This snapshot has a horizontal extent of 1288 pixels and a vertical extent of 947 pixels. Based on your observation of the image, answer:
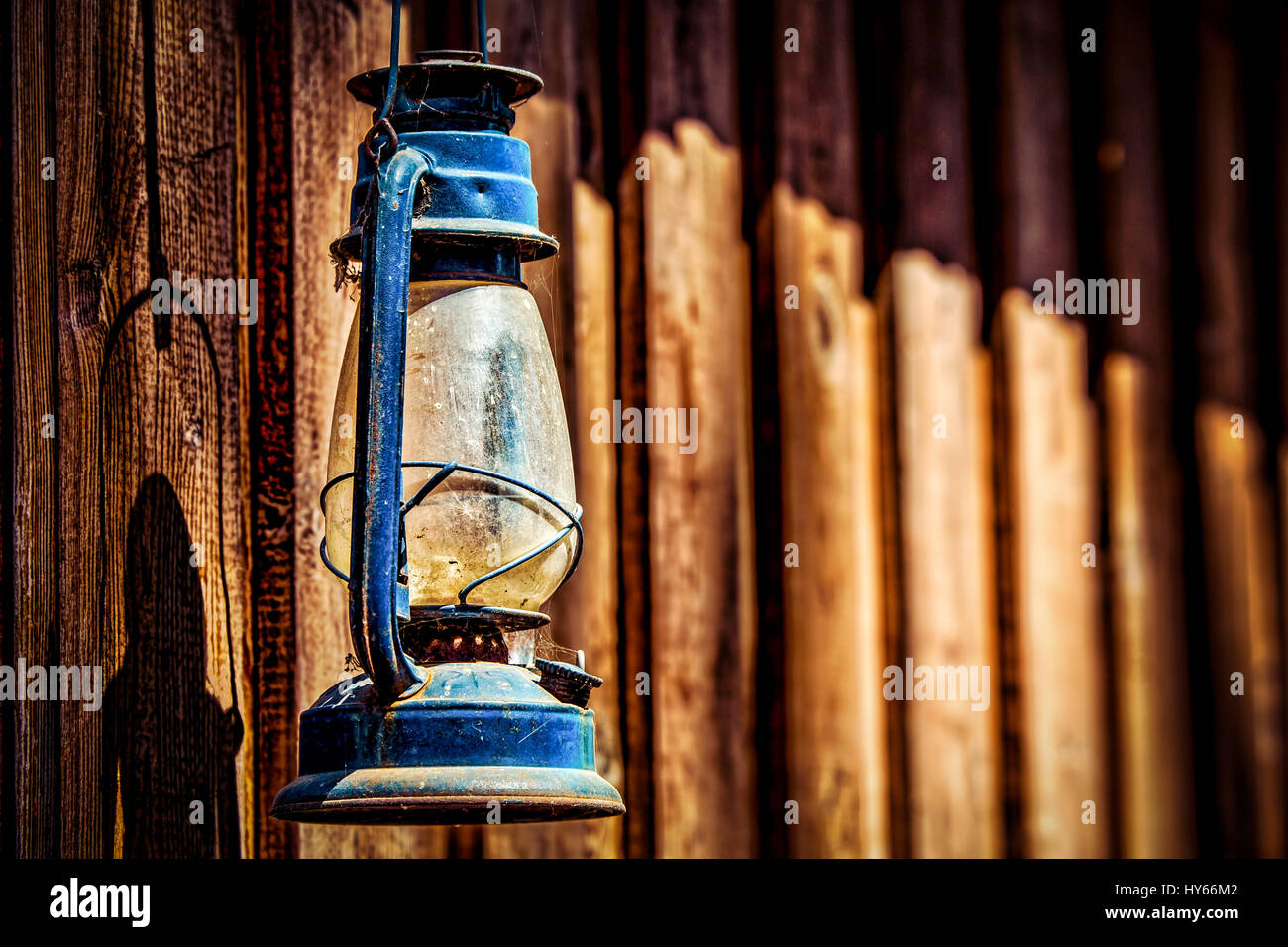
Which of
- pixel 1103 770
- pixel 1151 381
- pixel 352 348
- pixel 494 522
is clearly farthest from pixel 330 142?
pixel 1103 770

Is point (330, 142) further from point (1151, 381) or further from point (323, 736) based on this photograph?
point (1151, 381)

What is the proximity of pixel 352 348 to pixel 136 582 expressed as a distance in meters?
0.72

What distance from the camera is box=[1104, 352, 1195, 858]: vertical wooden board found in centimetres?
362

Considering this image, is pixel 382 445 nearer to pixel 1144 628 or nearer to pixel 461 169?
pixel 461 169

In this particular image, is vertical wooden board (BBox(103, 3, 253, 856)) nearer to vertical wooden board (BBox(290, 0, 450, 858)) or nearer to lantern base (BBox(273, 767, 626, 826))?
vertical wooden board (BBox(290, 0, 450, 858))

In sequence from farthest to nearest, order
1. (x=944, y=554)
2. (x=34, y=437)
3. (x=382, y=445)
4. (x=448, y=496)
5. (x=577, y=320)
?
(x=944, y=554)
(x=577, y=320)
(x=34, y=437)
(x=448, y=496)
(x=382, y=445)

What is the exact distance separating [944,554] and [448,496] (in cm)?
155

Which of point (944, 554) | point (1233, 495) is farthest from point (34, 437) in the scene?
point (1233, 495)

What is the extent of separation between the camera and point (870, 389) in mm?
3629

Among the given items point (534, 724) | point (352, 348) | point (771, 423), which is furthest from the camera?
point (771, 423)

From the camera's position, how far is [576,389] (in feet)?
11.4

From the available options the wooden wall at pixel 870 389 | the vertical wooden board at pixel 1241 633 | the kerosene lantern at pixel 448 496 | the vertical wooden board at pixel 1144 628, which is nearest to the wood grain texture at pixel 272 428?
the wooden wall at pixel 870 389

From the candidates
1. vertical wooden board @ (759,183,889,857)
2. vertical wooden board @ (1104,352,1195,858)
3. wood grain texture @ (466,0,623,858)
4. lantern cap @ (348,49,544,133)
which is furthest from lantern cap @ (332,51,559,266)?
vertical wooden board @ (1104,352,1195,858)

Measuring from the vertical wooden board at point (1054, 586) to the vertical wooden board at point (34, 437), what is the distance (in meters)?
1.89
